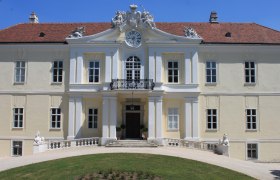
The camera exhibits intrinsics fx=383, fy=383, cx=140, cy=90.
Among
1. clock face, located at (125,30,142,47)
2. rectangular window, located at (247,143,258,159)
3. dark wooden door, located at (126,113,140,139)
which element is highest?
clock face, located at (125,30,142,47)

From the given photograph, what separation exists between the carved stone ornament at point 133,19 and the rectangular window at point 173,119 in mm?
6766

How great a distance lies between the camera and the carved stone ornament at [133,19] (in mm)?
29742

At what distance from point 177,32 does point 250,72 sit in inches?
270

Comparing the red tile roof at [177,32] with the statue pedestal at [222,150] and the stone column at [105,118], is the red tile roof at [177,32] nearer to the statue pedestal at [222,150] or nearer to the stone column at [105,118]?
the stone column at [105,118]

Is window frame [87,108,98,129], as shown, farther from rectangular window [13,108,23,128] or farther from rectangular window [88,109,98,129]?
rectangular window [13,108,23,128]

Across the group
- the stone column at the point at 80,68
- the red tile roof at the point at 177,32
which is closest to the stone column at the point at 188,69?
the red tile roof at the point at 177,32

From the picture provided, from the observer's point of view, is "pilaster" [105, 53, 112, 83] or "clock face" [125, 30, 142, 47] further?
"clock face" [125, 30, 142, 47]

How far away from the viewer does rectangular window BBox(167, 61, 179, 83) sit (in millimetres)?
30234

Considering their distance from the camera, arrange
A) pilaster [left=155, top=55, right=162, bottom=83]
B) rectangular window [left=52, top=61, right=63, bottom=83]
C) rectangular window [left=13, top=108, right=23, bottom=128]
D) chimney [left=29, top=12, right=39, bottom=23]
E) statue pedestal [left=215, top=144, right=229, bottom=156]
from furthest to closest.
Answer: chimney [left=29, top=12, right=39, bottom=23] < rectangular window [left=52, top=61, right=63, bottom=83] < rectangular window [left=13, top=108, right=23, bottom=128] < pilaster [left=155, top=55, right=162, bottom=83] < statue pedestal [left=215, top=144, right=229, bottom=156]

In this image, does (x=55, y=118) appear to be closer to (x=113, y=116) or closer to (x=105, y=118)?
(x=105, y=118)

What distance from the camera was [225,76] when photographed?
30.5 metres

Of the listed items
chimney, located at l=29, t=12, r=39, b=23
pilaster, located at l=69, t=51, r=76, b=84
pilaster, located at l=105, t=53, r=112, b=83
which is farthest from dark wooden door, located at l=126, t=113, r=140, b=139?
chimney, located at l=29, t=12, r=39, b=23

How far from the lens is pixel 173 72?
1192 inches

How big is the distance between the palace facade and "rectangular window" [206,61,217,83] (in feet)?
0.26
